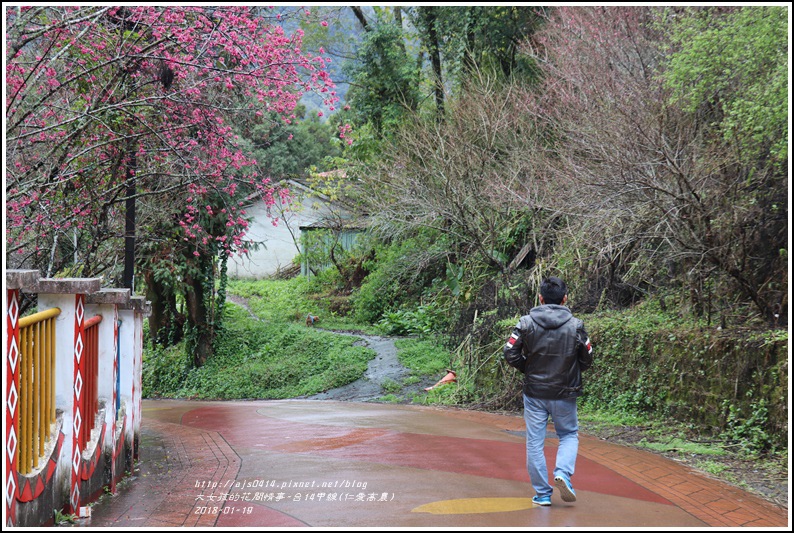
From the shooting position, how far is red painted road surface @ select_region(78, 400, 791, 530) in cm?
563

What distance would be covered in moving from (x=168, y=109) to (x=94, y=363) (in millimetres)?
3353

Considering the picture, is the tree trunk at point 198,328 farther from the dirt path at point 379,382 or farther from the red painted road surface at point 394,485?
the red painted road surface at point 394,485

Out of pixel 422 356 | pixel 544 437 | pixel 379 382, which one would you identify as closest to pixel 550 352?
pixel 544 437

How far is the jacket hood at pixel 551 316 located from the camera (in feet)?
19.9

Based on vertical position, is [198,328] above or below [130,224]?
below

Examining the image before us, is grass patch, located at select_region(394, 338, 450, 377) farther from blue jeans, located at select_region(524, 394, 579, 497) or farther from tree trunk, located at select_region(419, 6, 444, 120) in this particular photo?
blue jeans, located at select_region(524, 394, 579, 497)

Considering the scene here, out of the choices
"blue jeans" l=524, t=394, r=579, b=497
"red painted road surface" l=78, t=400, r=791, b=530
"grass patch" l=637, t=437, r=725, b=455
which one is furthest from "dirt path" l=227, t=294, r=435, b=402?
"blue jeans" l=524, t=394, r=579, b=497

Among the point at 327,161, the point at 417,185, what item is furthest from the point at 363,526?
the point at 327,161

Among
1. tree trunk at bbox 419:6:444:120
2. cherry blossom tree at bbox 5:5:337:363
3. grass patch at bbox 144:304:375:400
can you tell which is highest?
tree trunk at bbox 419:6:444:120

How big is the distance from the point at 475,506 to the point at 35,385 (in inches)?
126

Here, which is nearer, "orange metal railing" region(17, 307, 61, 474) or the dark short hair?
"orange metal railing" region(17, 307, 61, 474)

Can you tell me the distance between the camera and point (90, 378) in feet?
21.4

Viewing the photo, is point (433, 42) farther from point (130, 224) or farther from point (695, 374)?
point (695, 374)

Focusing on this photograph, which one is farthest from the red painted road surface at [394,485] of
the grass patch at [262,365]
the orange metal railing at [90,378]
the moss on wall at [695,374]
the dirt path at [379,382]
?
the grass patch at [262,365]
